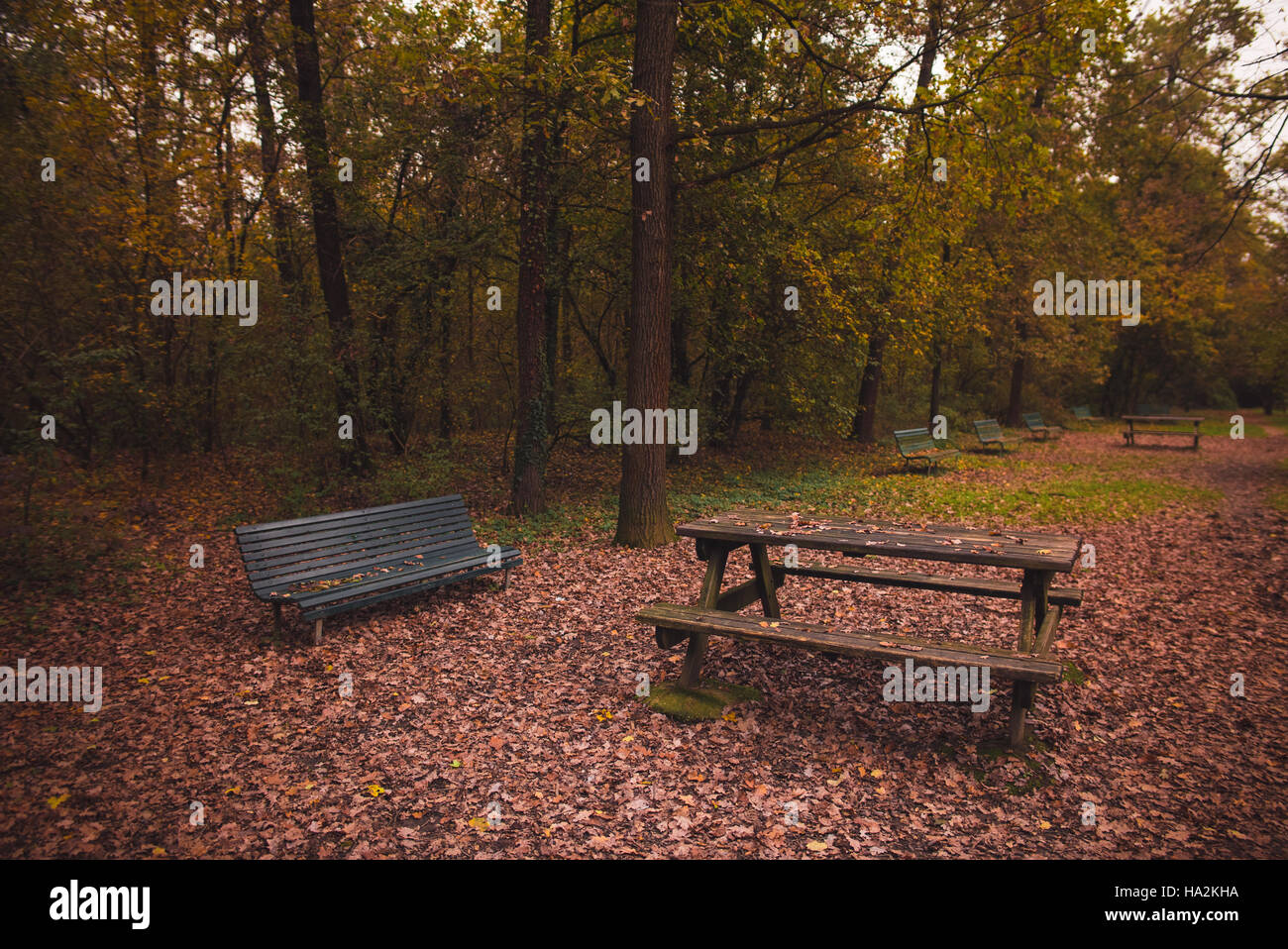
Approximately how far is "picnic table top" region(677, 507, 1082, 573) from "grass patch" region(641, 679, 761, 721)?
986mm

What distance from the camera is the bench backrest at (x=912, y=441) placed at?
533 inches

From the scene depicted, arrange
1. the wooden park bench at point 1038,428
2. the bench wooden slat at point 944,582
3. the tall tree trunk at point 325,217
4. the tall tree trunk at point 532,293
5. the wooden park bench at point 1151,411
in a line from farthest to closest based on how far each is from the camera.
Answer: the wooden park bench at point 1151,411, the wooden park bench at point 1038,428, the tall tree trunk at point 325,217, the tall tree trunk at point 532,293, the bench wooden slat at point 944,582

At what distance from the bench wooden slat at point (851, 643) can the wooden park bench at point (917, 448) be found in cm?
1020

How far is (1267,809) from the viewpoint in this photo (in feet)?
10.7

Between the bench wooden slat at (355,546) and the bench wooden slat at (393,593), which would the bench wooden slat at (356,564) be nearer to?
the bench wooden slat at (355,546)

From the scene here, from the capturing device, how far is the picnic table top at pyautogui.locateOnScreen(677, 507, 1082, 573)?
3.87m

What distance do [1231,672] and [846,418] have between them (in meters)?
7.91

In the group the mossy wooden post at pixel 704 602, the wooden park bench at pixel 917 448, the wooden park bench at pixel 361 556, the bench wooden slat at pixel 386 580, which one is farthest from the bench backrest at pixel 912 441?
the mossy wooden post at pixel 704 602

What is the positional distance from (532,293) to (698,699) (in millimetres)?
6169

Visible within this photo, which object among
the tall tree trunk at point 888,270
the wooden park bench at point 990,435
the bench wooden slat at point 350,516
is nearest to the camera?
the bench wooden slat at point 350,516

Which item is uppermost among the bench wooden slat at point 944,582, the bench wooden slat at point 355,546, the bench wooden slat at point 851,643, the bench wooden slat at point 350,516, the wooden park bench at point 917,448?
the wooden park bench at point 917,448

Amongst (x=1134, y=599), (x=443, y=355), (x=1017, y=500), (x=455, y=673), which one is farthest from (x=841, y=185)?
(x=455, y=673)

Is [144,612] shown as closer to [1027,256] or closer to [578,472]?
[578,472]

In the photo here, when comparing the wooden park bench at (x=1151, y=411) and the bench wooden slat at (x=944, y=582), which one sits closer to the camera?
the bench wooden slat at (x=944, y=582)
